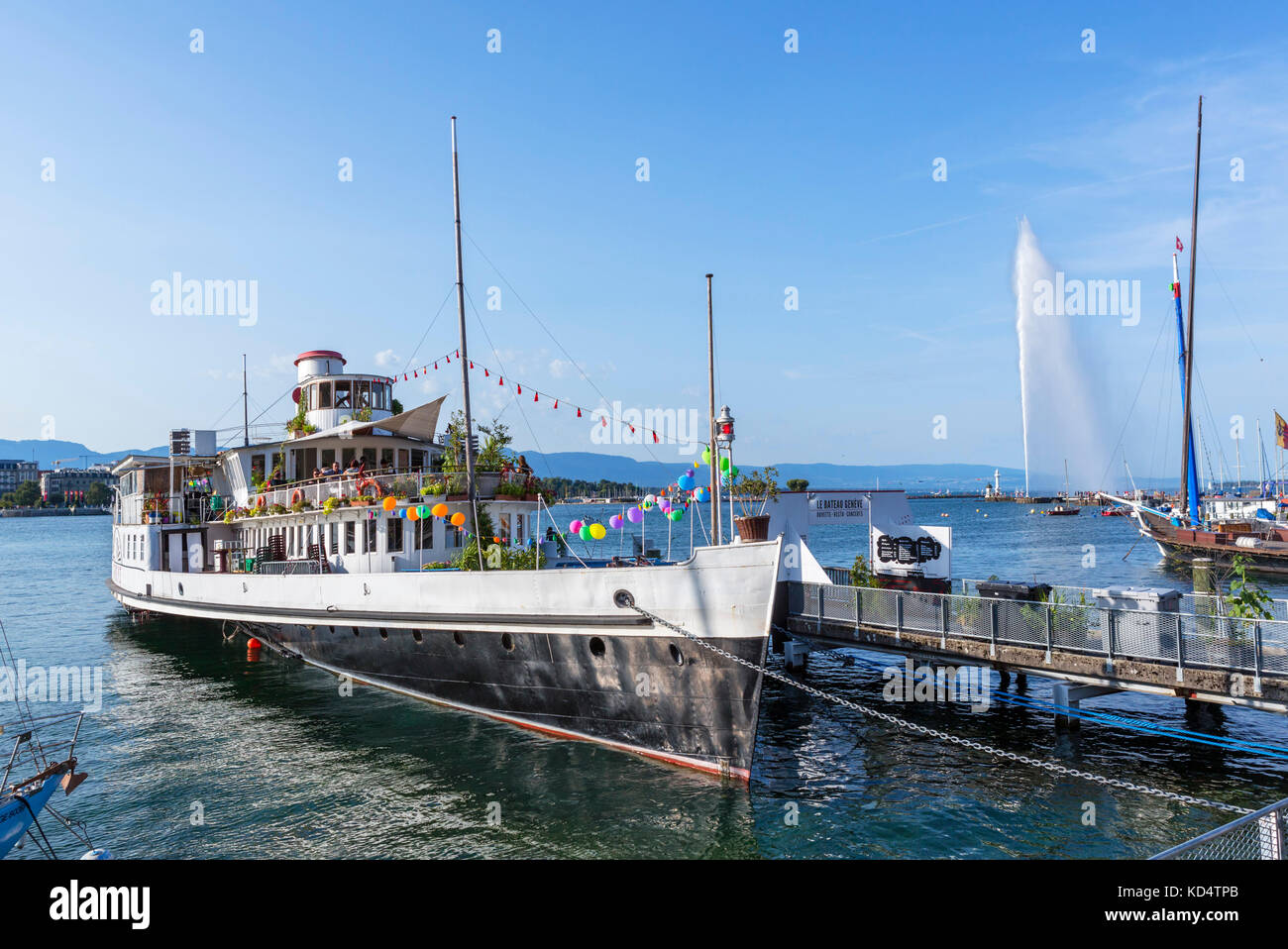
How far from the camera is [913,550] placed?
80.1 feet

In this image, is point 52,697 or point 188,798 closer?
point 188,798

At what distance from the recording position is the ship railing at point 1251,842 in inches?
244

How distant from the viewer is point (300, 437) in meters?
26.6

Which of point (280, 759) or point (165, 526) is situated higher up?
point (165, 526)

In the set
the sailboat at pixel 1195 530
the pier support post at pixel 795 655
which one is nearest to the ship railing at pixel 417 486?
the pier support post at pixel 795 655

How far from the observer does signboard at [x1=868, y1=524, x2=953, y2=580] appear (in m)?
24.2

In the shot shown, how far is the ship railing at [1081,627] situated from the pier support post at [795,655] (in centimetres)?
422

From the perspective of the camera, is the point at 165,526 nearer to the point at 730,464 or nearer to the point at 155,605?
the point at 155,605

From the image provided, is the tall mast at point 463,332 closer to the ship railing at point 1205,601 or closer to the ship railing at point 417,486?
the ship railing at point 417,486

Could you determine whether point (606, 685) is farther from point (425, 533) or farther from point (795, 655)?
point (795, 655)

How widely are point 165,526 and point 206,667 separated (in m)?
7.31

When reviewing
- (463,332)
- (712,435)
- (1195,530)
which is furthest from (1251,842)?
(1195,530)
